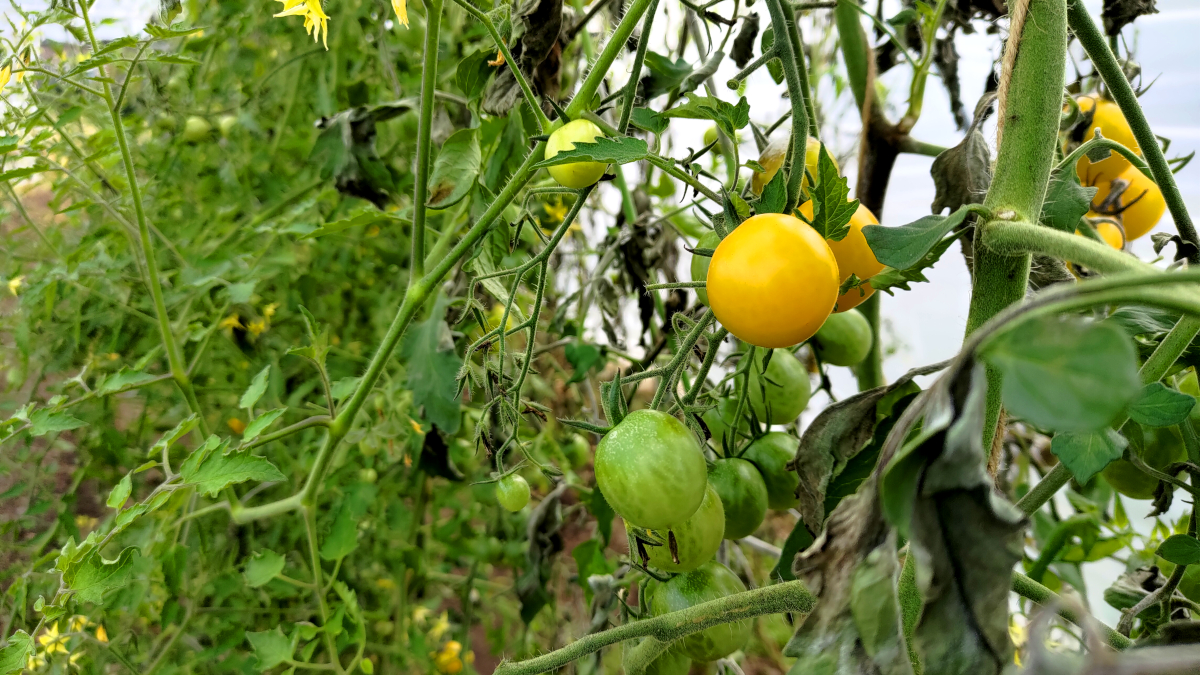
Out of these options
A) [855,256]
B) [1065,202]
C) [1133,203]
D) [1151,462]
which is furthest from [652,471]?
[1133,203]

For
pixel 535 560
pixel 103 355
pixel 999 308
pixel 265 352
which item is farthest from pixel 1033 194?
pixel 103 355

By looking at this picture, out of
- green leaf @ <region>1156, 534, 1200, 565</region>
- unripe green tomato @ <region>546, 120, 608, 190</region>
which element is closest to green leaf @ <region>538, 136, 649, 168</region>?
unripe green tomato @ <region>546, 120, 608, 190</region>

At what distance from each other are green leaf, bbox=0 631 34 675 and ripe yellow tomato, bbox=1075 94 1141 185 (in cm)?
93

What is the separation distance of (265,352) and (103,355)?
0.26 meters

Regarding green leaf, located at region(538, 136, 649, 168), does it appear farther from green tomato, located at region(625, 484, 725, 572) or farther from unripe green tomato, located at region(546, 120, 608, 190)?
green tomato, located at region(625, 484, 725, 572)

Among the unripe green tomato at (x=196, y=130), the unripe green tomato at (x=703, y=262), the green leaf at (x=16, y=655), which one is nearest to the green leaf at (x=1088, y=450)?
the unripe green tomato at (x=703, y=262)

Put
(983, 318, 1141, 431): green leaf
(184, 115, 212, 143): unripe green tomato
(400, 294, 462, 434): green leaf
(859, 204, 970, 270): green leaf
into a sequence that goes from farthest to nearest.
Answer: (184, 115, 212, 143): unripe green tomato, (400, 294, 462, 434): green leaf, (859, 204, 970, 270): green leaf, (983, 318, 1141, 431): green leaf

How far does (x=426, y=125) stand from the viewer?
57cm

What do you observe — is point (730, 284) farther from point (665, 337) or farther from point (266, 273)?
point (266, 273)

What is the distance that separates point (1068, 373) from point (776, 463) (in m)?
0.40

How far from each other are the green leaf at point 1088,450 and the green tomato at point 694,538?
0.68ft

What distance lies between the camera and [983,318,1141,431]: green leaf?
0.56 feet

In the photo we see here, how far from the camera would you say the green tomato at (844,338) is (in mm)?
645

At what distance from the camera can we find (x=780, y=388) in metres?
0.62
